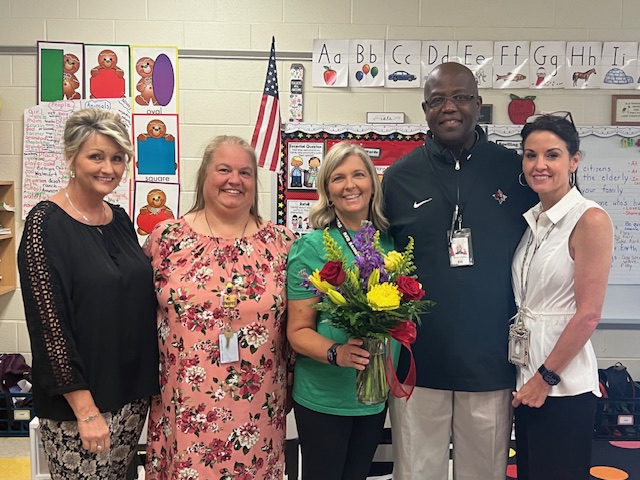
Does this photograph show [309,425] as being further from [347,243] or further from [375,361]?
[347,243]

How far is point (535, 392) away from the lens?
73.8 inches

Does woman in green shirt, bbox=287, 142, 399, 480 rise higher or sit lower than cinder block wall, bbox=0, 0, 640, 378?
lower

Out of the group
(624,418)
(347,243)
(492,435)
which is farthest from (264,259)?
(624,418)

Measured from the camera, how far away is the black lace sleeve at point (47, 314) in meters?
1.66

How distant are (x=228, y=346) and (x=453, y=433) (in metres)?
0.93

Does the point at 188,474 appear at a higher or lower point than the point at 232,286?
lower

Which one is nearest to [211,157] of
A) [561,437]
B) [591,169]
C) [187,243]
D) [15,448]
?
[187,243]

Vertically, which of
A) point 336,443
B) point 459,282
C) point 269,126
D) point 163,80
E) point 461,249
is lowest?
point 336,443

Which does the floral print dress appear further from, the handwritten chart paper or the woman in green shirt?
the handwritten chart paper

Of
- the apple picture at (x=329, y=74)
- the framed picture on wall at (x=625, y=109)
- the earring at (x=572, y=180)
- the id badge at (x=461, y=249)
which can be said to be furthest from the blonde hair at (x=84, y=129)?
the framed picture on wall at (x=625, y=109)

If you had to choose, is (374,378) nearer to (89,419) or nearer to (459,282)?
(459,282)

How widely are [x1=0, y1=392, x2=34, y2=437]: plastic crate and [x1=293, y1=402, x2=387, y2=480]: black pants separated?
2.25 m

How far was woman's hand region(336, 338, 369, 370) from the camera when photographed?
5.62 ft

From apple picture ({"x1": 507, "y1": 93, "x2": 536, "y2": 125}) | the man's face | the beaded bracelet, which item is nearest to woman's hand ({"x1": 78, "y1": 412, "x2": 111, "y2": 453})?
the beaded bracelet
